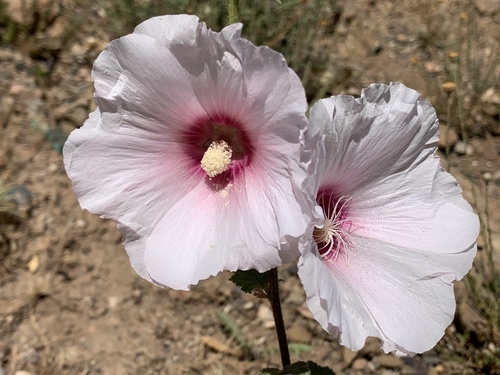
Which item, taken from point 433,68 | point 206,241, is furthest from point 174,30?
point 433,68

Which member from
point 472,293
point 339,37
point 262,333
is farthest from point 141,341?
point 339,37

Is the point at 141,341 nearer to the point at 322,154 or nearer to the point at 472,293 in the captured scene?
the point at 472,293

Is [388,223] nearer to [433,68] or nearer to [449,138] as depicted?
[449,138]

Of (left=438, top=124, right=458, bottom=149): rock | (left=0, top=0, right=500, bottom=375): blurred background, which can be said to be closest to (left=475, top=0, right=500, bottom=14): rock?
(left=0, top=0, right=500, bottom=375): blurred background

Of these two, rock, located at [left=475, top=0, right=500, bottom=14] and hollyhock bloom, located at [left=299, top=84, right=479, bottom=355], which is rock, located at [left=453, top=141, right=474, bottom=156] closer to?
rock, located at [left=475, top=0, right=500, bottom=14]

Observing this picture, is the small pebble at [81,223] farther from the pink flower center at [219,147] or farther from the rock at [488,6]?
the rock at [488,6]
